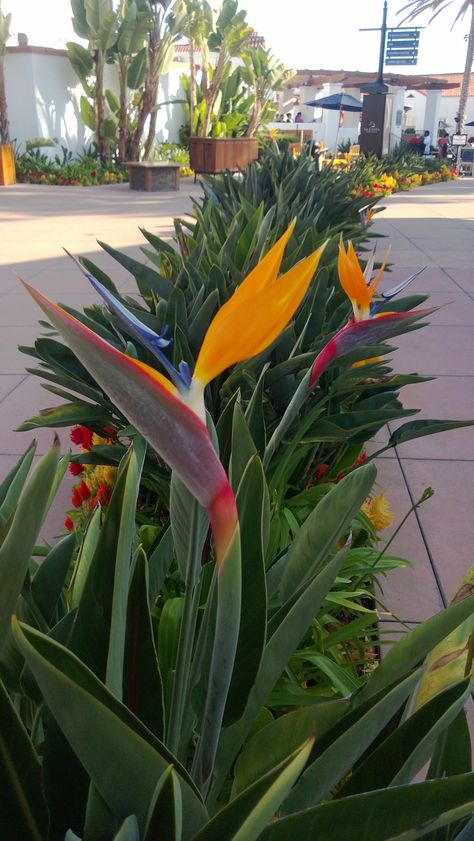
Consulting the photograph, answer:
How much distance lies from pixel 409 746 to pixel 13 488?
0.55 meters

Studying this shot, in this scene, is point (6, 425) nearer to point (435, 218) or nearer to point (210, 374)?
point (210, 374)

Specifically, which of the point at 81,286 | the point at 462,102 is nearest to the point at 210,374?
the point at 81,286

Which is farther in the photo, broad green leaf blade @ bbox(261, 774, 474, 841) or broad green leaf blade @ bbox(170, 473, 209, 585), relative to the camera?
broad green leaf blade @ bbox(170, 473, 209, 585)

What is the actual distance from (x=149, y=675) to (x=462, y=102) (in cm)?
2925

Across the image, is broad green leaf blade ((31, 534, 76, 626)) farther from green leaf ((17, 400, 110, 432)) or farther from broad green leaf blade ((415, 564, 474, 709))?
green leaf ((17, 400, 110, 432))

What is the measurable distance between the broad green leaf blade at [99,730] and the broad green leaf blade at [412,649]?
26cm

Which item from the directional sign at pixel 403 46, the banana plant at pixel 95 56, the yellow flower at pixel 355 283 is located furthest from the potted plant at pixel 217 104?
the yellow flower at pixel 355 283

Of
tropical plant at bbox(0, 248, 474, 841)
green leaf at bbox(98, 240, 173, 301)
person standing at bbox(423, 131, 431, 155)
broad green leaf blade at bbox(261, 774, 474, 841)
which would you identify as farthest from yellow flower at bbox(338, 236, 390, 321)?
person standing at bbox(423, 131, 431, 155)

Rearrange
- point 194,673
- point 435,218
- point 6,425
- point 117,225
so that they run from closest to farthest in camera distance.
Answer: point 194,673, point 6,425, point 117,225, point 435,218

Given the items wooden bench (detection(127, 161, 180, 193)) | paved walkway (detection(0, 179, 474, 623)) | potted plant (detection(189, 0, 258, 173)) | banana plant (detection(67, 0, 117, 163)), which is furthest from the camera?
potted plant (detection(189, 0, 258, 173))

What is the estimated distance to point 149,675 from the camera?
719mm

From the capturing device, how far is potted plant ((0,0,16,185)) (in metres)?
14.9

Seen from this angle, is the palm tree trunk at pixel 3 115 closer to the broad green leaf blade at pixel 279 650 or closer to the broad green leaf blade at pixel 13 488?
the broad green leaf blade at pixel 13 488

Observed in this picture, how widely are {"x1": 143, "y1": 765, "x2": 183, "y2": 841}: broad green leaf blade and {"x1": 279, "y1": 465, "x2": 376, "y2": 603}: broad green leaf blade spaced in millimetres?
336
